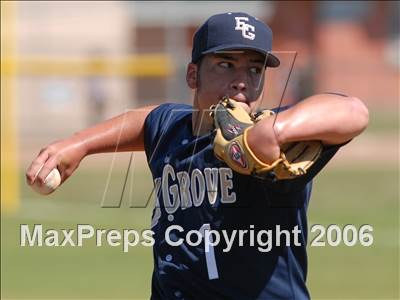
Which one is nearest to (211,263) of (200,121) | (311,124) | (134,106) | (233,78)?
(200,121)

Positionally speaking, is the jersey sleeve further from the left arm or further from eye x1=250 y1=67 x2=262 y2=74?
the left arm

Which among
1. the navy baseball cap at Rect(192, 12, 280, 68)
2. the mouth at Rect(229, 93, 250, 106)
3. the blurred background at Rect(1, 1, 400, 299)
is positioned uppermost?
the navy baseball cap at Rect(192, 12, 280, 68)

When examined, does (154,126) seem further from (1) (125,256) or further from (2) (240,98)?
(1) (125,256)

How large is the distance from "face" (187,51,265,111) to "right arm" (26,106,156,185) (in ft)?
1.64

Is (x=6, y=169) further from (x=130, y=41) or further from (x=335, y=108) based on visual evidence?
(x=130, y=41)

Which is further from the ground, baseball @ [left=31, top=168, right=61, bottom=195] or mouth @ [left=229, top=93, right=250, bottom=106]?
mouth @ [left=229, top=93, right=250, bottom=106]

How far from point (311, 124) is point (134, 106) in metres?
28.8

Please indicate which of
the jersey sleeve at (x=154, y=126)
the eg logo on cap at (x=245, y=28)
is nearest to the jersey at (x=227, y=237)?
the jersey sleeve at (x=154, y=126)

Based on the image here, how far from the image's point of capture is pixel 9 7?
47.0 ft

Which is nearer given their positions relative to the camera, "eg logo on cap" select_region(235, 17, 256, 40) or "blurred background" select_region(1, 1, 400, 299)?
"eg logo on cap" select_region(235, 17, 256, 40)

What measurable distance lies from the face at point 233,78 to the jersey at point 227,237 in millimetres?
180

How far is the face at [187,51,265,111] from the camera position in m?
3.55

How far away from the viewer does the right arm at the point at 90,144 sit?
3.81 m

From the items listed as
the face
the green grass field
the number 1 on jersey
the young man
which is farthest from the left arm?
the green grass field
